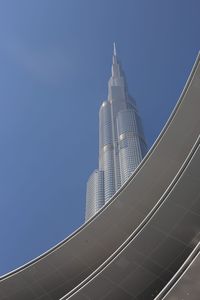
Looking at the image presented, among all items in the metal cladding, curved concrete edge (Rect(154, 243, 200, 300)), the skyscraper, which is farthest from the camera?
the skyscraper

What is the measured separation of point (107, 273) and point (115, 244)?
5163mm

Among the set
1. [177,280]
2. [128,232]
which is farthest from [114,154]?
[177,280]

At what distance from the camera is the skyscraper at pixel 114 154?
147 m

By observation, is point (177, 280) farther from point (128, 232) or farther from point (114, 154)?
point (114, 154)

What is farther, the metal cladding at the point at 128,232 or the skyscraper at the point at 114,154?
the skyscraper at the point at 114,154

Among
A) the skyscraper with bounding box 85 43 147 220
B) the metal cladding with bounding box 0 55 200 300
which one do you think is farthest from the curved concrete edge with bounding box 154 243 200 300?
the skyscraper with bounding box 85 43 147 220

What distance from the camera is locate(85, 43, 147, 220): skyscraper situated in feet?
482

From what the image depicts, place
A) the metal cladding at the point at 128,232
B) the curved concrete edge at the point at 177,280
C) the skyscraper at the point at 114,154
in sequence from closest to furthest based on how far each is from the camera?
1. the curved concrete edge at the point at 177,280
2. the metal cladding at the point at 128,232
3. the skyscraper at the point at 114,154

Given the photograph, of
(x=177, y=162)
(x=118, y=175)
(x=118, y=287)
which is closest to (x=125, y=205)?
(x=177, y=162)

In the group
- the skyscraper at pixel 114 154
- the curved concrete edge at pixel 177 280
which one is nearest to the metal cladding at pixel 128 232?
the curved concrete edge at pixel 177 280

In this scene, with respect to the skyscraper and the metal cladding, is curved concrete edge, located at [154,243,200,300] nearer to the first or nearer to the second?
the metal cladding

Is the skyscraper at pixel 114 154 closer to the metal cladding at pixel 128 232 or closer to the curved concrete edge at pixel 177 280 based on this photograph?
the metal cladding at pixel 128 232

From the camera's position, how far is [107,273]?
14.9 meters

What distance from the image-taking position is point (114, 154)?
168250 millimetres
